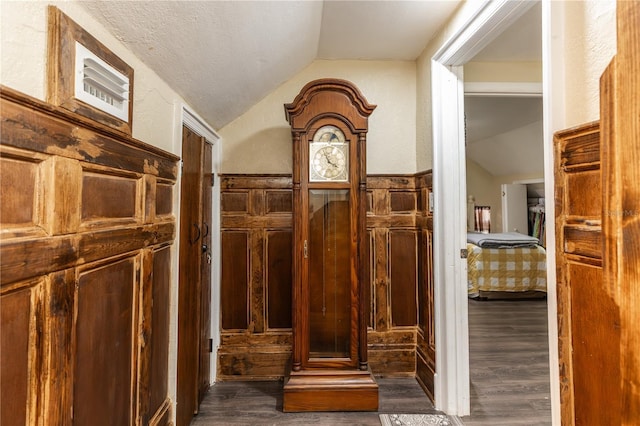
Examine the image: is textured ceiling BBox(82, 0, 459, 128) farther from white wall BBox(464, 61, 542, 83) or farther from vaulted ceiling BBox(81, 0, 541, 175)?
white wall BBox(464, 61, 542, 83)

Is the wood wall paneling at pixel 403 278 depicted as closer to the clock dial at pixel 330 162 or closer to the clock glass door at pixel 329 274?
the clock glass door at pixel 329 274

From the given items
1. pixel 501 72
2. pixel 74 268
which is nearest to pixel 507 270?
pixel 501 72

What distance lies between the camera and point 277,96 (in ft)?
7.73

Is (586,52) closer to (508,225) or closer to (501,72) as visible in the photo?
(501,72)

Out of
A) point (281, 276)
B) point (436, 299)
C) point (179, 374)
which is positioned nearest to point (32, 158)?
point (179, 374)

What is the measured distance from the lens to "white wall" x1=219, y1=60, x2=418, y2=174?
2354mm

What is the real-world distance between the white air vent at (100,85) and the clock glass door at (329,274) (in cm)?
113

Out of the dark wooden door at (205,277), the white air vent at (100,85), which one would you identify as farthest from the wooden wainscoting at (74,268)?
the dark wooden door at (205,277)

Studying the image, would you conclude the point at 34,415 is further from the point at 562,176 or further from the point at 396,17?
the point at 396,17

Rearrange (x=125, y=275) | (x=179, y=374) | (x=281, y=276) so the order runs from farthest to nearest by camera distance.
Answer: (x=281, y=276) < (x=179, y=374) < (x=125, y=275)

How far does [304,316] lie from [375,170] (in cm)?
121

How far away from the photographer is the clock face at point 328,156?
1.91 meters

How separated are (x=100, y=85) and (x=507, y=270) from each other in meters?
4.99

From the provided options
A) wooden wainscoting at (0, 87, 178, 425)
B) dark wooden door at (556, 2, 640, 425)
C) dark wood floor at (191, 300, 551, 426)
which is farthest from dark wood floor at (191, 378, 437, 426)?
dark wooden door at (556, 2, 640, 425)
